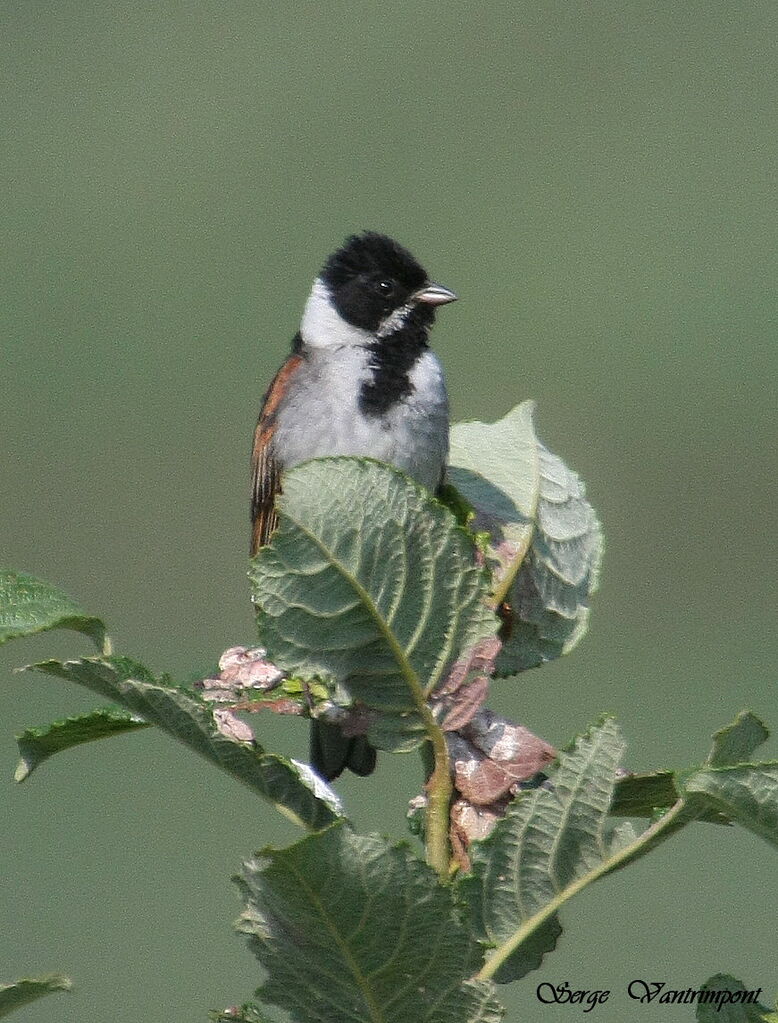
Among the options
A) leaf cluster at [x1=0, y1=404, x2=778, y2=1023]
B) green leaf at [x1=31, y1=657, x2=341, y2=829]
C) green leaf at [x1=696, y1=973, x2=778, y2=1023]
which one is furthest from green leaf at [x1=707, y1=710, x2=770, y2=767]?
green leaf at [x1=31, y1=657, x2=341, y2=829]

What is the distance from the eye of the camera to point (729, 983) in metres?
0.93

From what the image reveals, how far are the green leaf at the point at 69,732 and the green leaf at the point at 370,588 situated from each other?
11 cm

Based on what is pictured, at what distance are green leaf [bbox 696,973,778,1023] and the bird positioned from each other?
1482 millimetres

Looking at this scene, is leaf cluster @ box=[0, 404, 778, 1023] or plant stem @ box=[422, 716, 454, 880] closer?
leaf cluster @ box=[0, 404, 778, 1023]

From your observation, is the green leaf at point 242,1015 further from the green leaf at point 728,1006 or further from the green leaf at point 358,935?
the green leaf at point 728,1006

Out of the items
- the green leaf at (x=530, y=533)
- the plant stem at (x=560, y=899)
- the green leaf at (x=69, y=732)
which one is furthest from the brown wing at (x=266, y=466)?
the plant stem at (x=560, y=899)

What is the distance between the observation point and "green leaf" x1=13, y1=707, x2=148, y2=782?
961 millimetres

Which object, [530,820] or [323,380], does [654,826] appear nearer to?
[530,820]

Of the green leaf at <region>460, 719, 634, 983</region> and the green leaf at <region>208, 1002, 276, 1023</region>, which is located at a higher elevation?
the green leaf at <region>460, 719, 634, 983</region>

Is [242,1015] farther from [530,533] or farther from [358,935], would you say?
[530,533]

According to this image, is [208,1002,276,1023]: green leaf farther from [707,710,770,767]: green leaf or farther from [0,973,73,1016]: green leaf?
[707,710,770,767]: green leaf

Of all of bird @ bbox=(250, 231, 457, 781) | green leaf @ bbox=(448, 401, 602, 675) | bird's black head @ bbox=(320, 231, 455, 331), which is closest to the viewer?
green leaf @ bbox=(448, 401, 602, 675)

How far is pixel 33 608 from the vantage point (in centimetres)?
98

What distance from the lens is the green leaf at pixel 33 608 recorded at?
95 cm
